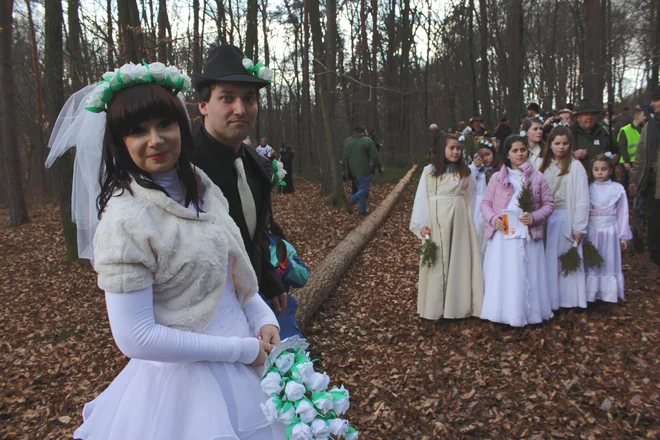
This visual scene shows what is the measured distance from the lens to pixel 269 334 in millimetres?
1743

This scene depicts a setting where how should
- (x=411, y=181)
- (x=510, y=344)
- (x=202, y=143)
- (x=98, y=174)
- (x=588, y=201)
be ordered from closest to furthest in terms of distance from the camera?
(x=98, y=174), (x=202, y=143), (x=510, y=344), (x=588, y=201), (x=411, y=181)

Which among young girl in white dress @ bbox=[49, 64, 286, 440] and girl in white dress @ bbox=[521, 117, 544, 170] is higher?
girl in white dress @ bbox=[521, 117, 544, 170]

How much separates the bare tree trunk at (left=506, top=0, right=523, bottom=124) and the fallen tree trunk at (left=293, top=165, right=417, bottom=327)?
4.33 metres

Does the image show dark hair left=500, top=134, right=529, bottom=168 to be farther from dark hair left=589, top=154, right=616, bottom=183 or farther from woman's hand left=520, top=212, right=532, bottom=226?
dark hair left=589, top=154, right=616, bottom=183

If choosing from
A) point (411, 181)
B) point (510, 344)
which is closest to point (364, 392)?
point (510, 344)

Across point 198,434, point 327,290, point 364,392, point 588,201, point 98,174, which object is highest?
point 98,174

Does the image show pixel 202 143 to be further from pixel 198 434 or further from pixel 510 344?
pixel 510 344

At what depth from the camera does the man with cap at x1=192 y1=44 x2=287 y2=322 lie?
2.15 metres

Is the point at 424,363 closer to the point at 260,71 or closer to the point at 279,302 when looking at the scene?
the point at 279,302

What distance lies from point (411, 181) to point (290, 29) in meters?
10.0

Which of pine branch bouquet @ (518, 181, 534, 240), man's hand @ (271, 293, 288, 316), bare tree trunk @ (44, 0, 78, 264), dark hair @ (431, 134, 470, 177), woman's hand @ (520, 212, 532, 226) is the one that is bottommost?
man's hand @ (271, 293, 288, 316)

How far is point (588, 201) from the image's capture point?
5.36 meters

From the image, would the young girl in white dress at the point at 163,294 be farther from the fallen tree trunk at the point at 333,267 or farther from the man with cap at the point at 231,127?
the fallen tree trunk at the point at 333,267

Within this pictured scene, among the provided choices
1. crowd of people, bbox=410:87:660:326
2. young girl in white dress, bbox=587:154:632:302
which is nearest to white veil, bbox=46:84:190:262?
crowd of people, bbox=410:87:660:326
